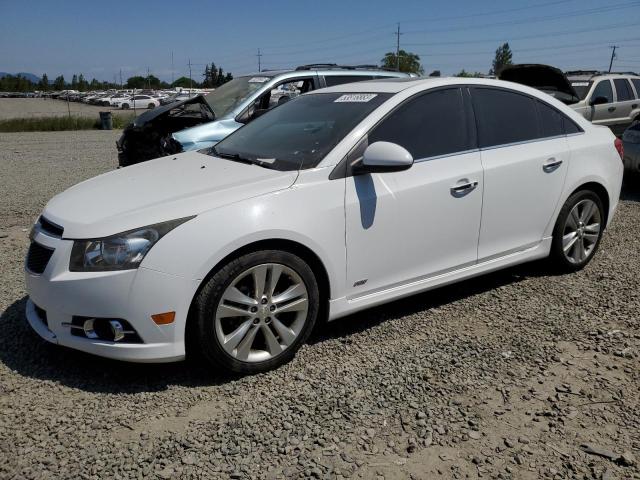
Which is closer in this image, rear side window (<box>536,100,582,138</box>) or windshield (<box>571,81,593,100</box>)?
rear side window (<box>536,100,582,138</box>)

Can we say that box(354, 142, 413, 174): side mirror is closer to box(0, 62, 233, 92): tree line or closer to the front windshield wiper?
the front windshield wiper

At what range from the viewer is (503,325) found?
12.5 ft

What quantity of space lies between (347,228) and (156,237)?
1.13 metres

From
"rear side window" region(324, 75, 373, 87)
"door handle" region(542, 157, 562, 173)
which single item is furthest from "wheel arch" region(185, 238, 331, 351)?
"rear side window" region(324, 75, 373, 87)

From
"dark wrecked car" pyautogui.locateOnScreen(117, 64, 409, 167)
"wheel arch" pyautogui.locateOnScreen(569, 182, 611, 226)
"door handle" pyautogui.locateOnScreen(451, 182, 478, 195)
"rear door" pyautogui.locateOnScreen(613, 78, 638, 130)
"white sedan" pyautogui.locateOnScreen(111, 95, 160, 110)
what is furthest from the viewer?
"white sedan" pyautogui.locateOnScreen(111, 95, 160, 110)

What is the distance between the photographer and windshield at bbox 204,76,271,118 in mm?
7250

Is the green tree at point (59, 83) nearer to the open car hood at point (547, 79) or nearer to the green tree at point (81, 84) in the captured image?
the green tree at point (81, 84)

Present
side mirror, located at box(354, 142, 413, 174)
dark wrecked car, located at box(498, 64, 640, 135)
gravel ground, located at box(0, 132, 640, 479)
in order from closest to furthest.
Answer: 1. gravel ground, located at box(0, 132, 640, 479)
2. side mirror, located at box(354, 142, 413, 174)
3. dark wrecked car, located at box(498, 64, 640, 135)

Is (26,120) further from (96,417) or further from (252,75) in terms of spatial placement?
(96,417)

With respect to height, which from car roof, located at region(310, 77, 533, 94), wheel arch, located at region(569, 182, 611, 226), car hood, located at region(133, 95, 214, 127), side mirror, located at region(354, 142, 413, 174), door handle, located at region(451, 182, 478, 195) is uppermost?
car roof, located at region(310, 77, 533, 94)

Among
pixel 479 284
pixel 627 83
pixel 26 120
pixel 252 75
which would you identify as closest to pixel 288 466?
pixel 479 284

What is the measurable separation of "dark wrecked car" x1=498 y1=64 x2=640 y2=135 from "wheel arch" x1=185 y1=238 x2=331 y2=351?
28.6 ft

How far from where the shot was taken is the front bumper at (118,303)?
9.05 feet

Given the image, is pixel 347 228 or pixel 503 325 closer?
pixel 347 228
